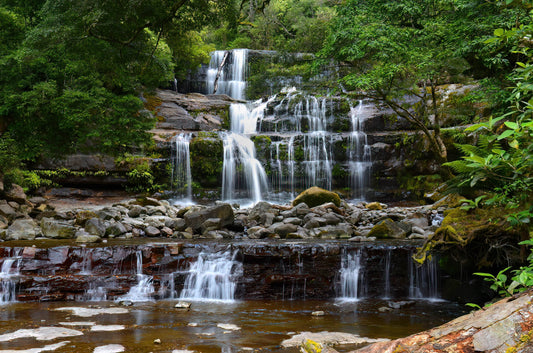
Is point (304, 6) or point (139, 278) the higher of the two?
point (304, 6)

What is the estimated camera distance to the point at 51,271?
23.4 ft

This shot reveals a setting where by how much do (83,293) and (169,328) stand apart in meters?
2.65

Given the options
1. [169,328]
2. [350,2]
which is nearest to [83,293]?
[169,328]

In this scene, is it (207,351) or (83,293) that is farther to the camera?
(83,293)

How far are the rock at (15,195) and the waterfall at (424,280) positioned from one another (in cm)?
1111

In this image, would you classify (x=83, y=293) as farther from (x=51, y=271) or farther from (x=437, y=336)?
(x=437, y=336)

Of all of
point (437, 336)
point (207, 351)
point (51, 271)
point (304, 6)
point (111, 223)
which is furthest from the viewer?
point (304, 6)

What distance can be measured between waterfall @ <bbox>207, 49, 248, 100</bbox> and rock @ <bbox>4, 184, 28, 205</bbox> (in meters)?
15.5

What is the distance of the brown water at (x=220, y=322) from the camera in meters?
4.12

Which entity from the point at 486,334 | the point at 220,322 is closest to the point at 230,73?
the point at 220,322

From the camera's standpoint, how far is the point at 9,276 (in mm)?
6848

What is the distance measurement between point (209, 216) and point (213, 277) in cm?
343

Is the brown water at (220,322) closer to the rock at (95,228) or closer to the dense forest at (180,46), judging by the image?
the dense forest at (180,46)

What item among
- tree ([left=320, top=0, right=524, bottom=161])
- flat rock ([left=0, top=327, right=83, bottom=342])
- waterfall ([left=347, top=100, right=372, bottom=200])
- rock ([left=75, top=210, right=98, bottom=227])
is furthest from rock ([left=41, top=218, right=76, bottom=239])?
waterfall ([left=347, top=100, right=372, bottom=200])
